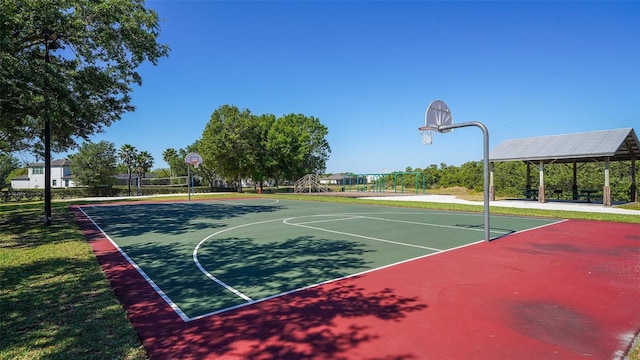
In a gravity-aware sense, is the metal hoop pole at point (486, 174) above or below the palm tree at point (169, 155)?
below

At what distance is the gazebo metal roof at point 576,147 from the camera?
2120 cm

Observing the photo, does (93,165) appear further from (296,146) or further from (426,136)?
(426,136)

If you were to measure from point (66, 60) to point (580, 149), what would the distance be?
96.5ft

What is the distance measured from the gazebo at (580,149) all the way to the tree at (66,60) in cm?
2466

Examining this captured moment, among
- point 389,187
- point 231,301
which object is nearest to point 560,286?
point 231,301

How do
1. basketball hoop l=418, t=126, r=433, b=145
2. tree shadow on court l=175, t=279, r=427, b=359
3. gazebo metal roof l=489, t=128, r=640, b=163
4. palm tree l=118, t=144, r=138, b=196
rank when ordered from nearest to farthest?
tree shadow on court l=175, t=279, r=427, b=359 < basketball hoop l=418, t=126, r=433, b=145 < gazebo metal roof l=489, t=128, r=640, b=163 < palm tree l=118, t=144, r=138, b=196

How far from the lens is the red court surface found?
3.94 m

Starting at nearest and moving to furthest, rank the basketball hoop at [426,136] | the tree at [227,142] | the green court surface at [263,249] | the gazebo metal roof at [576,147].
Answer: the green court surface at [263,249] < the basketball hoop at [426,136] < the gazebo metal roof at [576,147] < the tree at [227,142]

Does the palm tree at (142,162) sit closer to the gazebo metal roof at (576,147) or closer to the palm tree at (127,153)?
the palm tree at (127,153)

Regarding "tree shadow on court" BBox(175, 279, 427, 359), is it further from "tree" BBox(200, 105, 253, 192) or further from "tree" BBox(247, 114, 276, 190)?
"tree" BBox(247, 114, 276, 190)

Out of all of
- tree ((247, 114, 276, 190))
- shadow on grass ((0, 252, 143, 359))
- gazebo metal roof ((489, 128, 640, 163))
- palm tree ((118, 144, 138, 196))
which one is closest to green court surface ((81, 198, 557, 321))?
shadow on grass ((0, 252, 143, 359))

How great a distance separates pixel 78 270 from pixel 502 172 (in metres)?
36.5

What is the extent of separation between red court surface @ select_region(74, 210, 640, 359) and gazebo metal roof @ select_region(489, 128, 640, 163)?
17.6 metres

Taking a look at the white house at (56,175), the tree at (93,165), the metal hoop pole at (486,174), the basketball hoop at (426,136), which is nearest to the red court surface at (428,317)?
the metal hoop pole at (486,174)
